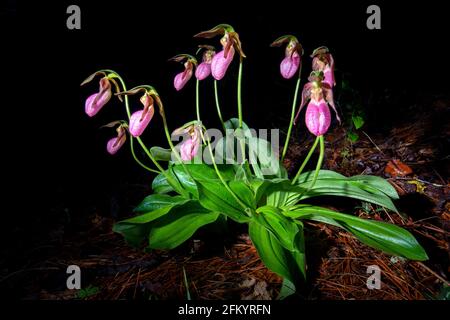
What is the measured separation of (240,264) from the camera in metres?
1.42

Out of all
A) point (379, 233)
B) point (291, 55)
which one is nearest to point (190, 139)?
point (291, 55)

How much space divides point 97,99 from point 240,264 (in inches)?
37.8

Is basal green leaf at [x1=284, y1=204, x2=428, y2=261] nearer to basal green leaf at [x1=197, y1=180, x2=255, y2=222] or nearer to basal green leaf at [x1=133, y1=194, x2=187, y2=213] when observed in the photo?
basal green leaf at [x1=197, y1=180, x2=255, y2=222]

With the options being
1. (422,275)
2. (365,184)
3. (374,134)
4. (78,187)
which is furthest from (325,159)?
(78,187)

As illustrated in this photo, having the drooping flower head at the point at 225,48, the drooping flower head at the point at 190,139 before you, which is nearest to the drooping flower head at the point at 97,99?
the drooping flower head at the point at 190,139

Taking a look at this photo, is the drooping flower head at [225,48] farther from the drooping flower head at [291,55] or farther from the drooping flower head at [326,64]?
the drooping flower head at [326,64]

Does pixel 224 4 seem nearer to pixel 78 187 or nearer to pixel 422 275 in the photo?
pixel 78 187

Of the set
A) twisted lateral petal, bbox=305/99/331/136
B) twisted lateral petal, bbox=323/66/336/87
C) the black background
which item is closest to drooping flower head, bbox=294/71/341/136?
twisted lateral petal, bbox=305/99/331/136

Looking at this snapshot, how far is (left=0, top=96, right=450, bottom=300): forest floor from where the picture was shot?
1270mm

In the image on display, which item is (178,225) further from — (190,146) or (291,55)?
(291,55)

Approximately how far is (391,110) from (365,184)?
5.49 feet

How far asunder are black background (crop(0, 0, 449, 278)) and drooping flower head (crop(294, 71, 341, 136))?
125 cm

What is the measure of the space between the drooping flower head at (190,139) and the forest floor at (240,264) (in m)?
0.51

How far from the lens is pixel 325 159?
2211mm
